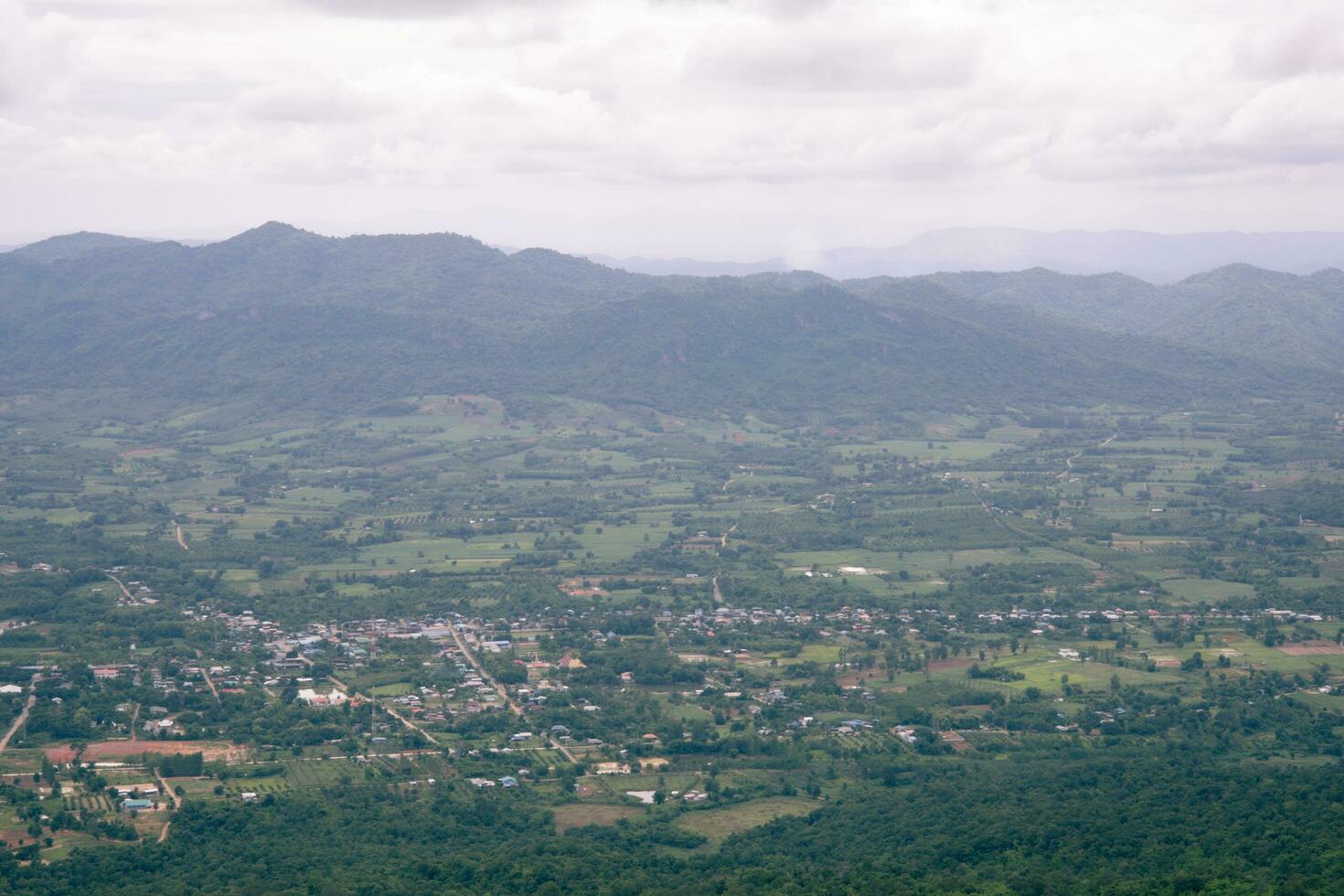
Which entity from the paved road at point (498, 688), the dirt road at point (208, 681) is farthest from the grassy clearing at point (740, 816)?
the dirt road at point (208, 681)

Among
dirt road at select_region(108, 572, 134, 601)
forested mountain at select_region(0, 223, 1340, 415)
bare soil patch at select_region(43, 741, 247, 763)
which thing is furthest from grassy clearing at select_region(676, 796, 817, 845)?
forested mountain at select_region(0, 223, 1340, 415)

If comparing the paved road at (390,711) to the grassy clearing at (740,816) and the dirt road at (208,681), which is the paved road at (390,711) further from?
the grassy clearing at (740,816)

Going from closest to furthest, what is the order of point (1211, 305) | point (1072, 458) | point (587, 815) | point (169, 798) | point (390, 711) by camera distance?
point (587, 815) < point (169, 798) < point (390, 711) < point (1072, 458) < point (1211, 305)

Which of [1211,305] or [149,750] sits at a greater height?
[1211,305]

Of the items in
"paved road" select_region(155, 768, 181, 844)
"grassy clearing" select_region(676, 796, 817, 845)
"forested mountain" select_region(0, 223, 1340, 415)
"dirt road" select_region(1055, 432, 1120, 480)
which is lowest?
"grassy clearing" select_region(676, 796, 817, 845)

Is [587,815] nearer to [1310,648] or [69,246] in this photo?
[1310,648]

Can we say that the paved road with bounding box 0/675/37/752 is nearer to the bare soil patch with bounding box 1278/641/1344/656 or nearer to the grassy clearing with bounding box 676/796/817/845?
the grassy clearing with bounding box 676/796/817/845

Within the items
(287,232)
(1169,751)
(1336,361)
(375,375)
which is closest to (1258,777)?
(1169,751)

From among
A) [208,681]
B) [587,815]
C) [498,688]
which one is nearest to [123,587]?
[208,681]
